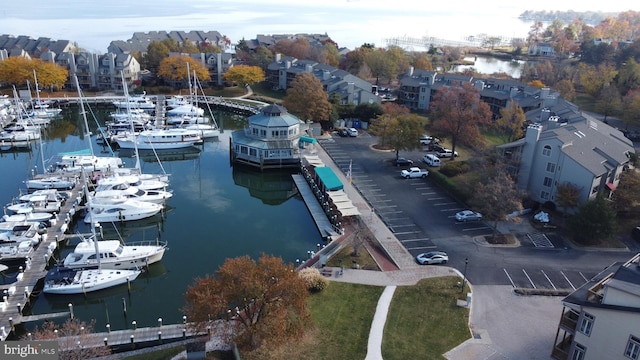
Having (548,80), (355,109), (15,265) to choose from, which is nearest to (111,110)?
(355,109)

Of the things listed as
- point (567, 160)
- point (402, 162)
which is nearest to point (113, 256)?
point (402, 162)

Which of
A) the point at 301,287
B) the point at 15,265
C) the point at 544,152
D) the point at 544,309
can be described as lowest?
the point at 15,265

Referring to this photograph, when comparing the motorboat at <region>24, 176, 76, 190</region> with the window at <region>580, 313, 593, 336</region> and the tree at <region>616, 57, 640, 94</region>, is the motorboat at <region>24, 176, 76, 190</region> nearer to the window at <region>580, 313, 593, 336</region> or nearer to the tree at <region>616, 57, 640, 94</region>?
the window at <region>580, 313, 593, 336</region>

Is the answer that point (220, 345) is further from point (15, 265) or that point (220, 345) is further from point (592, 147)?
point (592, 147)

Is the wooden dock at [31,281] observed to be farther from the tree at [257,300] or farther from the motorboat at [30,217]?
the tree at [257,300]

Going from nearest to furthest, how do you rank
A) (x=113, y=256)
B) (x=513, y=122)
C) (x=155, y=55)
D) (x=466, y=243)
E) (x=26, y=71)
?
(x=113, y=256)
(x=466, y=243)
(x=513, y=122)
(x=26, y=71)
(x=155, y=55)

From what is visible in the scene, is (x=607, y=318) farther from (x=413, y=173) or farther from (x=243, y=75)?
(x=243, y=75)
